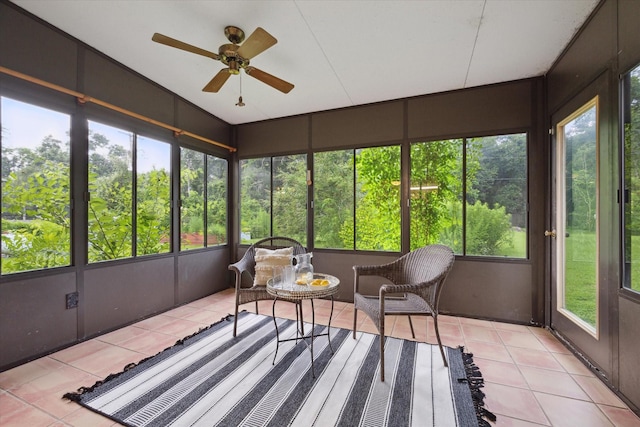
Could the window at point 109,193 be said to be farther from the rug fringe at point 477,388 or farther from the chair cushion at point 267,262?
the rug fringe at point 477,388

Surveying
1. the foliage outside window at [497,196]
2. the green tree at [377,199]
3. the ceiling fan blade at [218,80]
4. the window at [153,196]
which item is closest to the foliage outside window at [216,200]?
the window at [153,196]

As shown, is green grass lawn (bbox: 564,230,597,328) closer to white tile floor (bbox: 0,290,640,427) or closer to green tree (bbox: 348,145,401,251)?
white tile floor (bbox: 0,290,640,427)

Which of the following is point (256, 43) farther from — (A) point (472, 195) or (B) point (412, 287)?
(A) point (472, 195)

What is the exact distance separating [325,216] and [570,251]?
259 cm

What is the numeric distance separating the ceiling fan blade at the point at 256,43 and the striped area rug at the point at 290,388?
229cm

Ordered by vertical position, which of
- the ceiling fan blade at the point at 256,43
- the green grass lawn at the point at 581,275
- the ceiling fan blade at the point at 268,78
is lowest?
the green grass lawn at the point at 581,275

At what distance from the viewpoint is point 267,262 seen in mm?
2908

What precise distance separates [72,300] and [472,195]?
4.10 metres

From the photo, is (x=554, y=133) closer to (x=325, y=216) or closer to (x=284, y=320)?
(x=325, y=216)

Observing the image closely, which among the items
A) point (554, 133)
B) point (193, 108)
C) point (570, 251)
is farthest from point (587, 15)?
point (193, 108)

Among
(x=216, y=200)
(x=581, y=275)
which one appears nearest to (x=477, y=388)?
(x=581, y=275)

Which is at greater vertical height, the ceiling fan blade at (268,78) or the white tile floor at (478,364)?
the ceiling fan blade at (268,78)

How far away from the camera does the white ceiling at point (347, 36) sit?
6.49ft

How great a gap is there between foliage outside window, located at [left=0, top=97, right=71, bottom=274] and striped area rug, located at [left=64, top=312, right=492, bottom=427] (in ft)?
3.95
